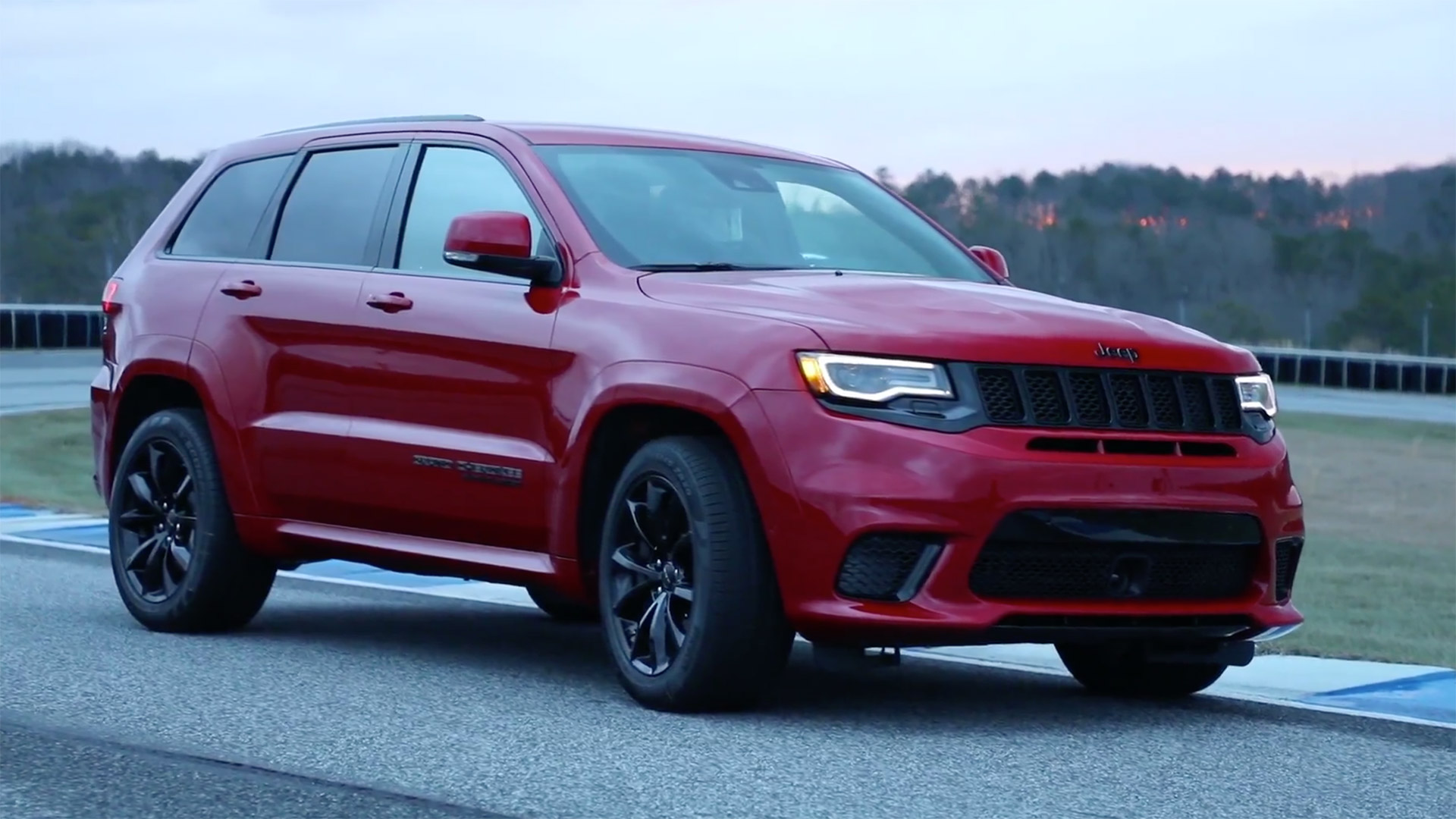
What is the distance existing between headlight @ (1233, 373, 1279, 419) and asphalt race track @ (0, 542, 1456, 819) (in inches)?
36.9

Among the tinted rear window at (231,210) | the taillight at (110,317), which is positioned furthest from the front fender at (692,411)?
→ the taillight at (110,317)

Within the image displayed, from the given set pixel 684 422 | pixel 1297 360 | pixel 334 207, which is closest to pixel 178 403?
pixel 334 207

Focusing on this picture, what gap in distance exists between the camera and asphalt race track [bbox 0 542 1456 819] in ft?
16.3

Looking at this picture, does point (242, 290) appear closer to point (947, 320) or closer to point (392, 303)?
point (392, 303)

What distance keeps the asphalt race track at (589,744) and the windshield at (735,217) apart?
4.56 feet

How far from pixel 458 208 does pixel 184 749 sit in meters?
2.45

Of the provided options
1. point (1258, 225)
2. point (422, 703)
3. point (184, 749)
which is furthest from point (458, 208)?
point (1258, 225)

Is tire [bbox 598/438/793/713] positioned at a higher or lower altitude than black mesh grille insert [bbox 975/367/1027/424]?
lower

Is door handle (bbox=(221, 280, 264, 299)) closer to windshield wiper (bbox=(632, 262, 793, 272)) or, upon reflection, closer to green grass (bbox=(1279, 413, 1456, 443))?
windshield wiper (bbox=(632, 262, 793, 272))

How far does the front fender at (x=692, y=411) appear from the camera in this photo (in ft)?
19.2

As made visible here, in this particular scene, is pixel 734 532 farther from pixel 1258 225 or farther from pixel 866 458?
pixel 1258 225

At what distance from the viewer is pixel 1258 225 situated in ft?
327

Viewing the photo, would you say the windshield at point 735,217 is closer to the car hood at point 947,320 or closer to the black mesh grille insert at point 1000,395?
the car hood at point 947,320

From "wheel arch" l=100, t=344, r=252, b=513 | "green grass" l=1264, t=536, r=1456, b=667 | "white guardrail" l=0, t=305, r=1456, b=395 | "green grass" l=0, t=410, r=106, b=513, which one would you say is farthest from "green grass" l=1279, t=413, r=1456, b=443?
"wheel arch" l=100, t=344, r=252, b=513
